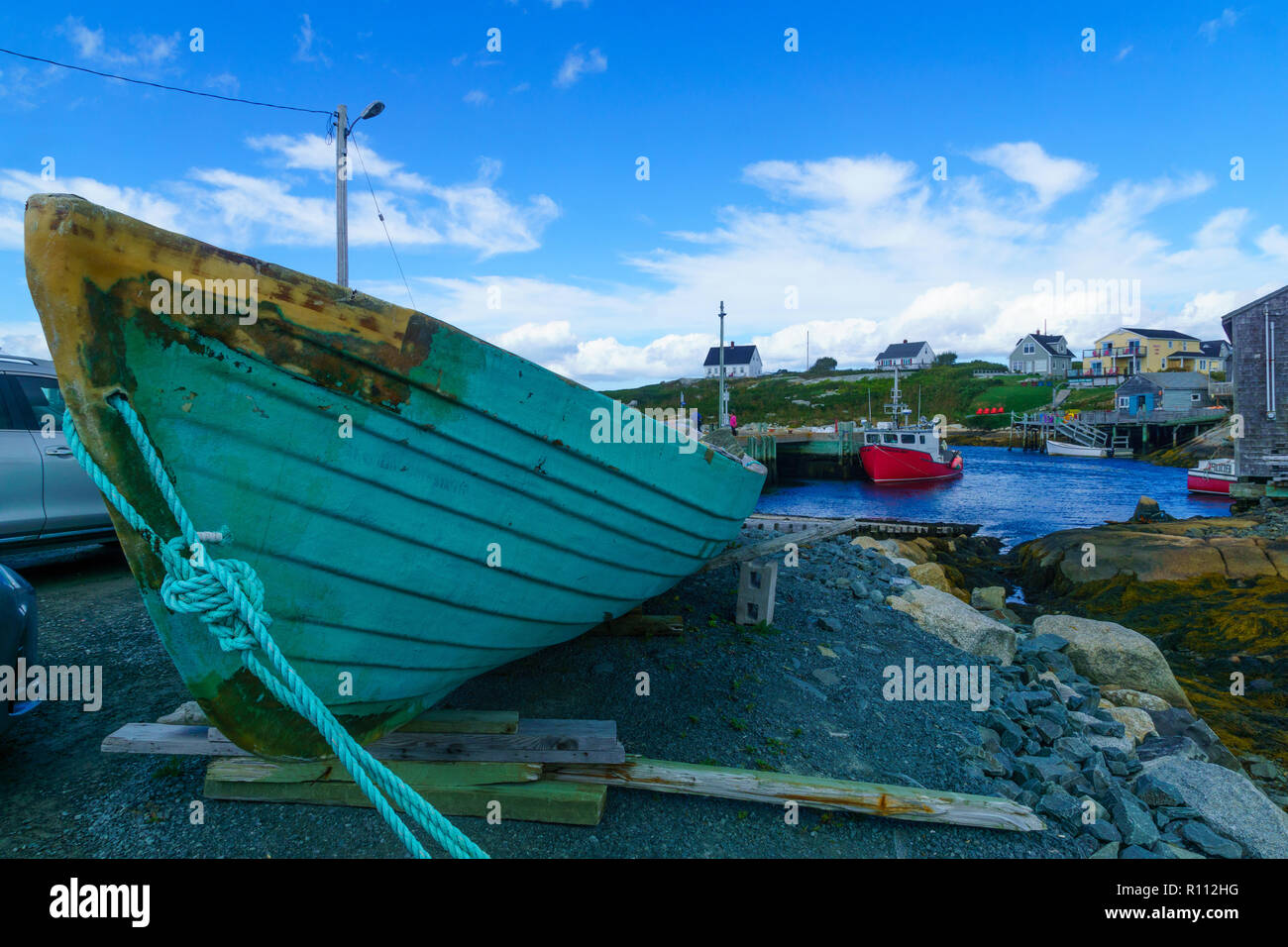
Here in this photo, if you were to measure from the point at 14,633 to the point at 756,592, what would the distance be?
4559 mm

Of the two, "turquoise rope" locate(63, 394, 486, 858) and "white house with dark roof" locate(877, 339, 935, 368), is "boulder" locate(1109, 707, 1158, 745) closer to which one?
"turquoise rope" locate(63, 394, 486, 858)

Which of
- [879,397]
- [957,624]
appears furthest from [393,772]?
[879,397]

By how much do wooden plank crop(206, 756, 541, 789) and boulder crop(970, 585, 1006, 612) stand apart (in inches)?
283

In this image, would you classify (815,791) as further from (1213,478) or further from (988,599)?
(1213,478)

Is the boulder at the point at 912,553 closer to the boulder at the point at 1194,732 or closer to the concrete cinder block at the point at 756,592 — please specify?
the boulder at the point at 1194,732

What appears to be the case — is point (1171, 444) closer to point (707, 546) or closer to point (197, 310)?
point (707, 546)

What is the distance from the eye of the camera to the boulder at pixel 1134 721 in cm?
514

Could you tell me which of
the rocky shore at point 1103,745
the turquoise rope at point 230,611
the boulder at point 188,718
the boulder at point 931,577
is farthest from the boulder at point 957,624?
the boulder at point 188,718

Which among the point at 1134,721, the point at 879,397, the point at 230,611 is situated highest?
the point at 879,397

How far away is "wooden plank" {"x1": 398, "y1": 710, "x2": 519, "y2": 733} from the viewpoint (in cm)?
339

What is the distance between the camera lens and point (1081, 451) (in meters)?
43.9

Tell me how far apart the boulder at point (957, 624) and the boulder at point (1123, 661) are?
101 cm

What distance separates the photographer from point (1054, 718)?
182 inches
